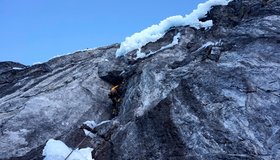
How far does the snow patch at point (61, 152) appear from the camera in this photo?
10984 mm

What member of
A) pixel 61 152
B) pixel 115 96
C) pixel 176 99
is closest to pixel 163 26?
pixel 115 96

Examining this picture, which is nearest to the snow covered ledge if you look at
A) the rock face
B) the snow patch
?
the rock face

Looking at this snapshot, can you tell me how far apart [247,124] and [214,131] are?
0.99 meters

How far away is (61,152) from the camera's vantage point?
441 inches

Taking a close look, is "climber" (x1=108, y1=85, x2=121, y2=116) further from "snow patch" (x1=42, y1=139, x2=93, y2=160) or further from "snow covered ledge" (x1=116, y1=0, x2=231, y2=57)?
"snow patch" (x1=42, y1=139, x2=93, y2=160)

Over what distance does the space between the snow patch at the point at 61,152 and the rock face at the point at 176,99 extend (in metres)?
0.27

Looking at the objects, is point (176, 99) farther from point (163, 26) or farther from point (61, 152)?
point (163, 26)

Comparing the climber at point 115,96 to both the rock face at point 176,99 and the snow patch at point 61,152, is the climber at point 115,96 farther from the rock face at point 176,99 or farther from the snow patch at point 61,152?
the snow patch at point 61,152

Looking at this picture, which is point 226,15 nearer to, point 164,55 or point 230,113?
point 164,55

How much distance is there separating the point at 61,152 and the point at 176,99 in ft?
13.9

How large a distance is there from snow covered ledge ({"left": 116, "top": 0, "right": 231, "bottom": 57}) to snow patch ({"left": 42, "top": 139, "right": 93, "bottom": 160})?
7.06 m

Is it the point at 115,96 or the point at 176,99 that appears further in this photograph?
the point at 115,96

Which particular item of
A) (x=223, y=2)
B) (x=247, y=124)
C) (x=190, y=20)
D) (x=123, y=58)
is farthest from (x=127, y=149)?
(x=223, y=2)

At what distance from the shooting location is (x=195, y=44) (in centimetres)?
1518
